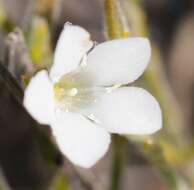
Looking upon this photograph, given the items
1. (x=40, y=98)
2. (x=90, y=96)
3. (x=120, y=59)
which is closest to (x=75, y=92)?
(x=90, y=96)

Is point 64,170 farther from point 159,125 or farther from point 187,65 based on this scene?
point 187,65

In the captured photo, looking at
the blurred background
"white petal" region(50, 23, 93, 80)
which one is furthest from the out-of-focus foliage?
"white petal" region(50, 23, 93, 80)

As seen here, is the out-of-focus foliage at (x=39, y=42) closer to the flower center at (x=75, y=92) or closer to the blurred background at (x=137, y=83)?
the blurred background at (x=137, y=83)

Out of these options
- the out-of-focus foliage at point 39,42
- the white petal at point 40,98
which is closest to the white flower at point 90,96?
the white petal at point 40,98

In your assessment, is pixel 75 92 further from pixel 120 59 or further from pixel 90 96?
pixel 120 59

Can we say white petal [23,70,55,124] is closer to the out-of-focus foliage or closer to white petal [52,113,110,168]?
white petal [52,113,110,168]
